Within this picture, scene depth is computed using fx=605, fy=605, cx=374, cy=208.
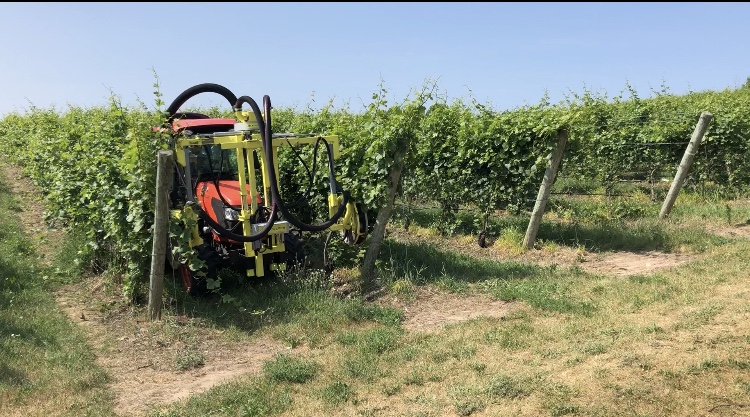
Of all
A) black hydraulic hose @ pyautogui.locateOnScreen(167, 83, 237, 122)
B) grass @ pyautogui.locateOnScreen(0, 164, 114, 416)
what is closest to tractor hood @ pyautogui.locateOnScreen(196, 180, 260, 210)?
black hydraulic hose @ pyautogui.locateOnScreen(167, 83, 237, 122)

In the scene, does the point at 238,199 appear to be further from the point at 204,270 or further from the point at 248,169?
the point at 204,270

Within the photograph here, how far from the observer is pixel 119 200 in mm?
6797

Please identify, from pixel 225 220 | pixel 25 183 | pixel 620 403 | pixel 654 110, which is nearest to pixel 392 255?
pixel 225 220

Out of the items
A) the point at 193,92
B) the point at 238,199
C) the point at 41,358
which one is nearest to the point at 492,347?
the point at 238,199

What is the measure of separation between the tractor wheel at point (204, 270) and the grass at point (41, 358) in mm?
1252

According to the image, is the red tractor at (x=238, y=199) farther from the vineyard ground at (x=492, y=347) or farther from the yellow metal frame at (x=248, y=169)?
the vineyard ground at (x=492, y=347)

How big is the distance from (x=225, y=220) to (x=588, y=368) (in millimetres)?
4067

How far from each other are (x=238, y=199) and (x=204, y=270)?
87cm

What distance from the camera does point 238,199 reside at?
681 cm

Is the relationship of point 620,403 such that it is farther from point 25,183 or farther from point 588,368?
point 25,183

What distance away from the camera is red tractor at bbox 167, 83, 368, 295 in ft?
20.5

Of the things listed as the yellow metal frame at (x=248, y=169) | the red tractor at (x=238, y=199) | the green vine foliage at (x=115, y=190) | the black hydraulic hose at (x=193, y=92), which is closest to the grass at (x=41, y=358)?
the green vine foliage at (x=115, y=190)

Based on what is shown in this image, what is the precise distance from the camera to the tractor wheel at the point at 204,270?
6613 mm

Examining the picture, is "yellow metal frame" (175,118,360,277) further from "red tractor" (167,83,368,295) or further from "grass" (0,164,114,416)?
"grass" (0,164,114,416)
